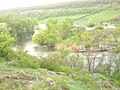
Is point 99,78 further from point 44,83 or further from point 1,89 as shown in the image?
point 1,89

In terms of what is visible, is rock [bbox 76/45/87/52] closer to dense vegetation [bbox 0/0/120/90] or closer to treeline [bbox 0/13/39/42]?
dense vegetation [bbox 0/0/120/90]

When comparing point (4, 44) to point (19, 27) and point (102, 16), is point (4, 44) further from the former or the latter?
point (102, 16)

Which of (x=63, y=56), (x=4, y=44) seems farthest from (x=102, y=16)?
(x=4, y=44)

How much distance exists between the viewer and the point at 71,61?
60562mm

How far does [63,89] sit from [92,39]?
6332cm

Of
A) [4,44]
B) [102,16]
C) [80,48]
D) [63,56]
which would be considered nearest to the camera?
[4,44]

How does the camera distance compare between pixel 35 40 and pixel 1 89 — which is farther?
pixel 35 40

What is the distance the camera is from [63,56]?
61562 millimetres

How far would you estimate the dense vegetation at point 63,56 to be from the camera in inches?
1130

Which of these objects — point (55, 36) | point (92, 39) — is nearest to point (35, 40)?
point (55, 36)

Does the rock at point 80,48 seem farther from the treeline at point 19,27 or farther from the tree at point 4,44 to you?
the tree at point 4,44

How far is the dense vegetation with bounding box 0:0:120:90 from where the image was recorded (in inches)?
1130

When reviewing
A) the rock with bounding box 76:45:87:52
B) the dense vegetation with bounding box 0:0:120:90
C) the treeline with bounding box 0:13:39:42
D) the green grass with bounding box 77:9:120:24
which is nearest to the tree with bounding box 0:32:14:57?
the dense vegetation with bounding box 0:0:120:90

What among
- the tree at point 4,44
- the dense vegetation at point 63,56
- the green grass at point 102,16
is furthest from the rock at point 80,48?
the green grass at point 102,16
